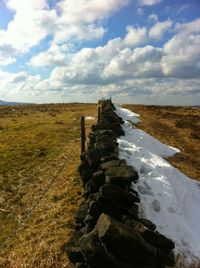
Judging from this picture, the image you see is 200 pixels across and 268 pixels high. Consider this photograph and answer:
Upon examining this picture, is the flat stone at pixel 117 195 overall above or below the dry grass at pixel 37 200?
above

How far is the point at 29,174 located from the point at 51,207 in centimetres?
552

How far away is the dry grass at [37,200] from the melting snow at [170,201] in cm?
308

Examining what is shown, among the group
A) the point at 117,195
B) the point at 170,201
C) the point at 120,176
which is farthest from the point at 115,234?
the point at 170,201

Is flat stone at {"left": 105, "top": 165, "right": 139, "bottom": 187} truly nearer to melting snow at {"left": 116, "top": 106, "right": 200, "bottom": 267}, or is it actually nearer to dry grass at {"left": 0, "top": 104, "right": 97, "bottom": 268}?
melting snow at {"left": 116, "top": 106, "right": 200, "bottom": 267}

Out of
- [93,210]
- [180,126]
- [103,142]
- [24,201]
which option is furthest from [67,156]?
[180,126]

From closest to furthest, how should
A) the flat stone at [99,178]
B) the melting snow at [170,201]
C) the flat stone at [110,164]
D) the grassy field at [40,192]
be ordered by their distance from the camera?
the grassy field at [40,192], the melting snow at [170,201], the flat stone at [99,178], the flat stone at [110,164]

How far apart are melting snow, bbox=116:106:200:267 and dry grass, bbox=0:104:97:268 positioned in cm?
308

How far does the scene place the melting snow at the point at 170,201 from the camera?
11.4 m

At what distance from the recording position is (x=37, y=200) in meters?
15.1

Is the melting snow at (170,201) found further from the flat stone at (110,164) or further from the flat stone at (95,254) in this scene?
the flat stone at (95,254)

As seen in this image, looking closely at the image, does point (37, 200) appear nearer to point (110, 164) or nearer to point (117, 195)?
point (110, 164)

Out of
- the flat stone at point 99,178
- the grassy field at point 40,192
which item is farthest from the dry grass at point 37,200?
the flat stone at point 99,178

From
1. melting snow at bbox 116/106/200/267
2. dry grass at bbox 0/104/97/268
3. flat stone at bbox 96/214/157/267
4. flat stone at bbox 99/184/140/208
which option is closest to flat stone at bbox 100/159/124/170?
melting snow at bbox 116/106/200/267

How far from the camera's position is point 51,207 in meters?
14.0
